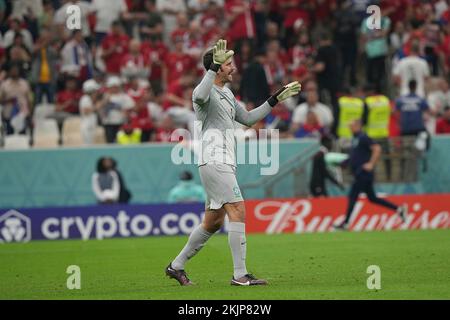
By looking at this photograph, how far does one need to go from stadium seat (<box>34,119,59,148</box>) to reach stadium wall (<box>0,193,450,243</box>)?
3169mm

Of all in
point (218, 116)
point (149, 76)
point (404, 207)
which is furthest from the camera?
point (149, 76)

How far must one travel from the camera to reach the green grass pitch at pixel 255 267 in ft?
39.7

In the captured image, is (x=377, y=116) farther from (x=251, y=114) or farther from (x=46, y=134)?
(x=251, y=114)

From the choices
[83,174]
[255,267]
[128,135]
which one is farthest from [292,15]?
[255,267]

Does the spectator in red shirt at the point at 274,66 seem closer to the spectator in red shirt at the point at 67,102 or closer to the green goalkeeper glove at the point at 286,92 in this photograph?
the spectator in red shirt at the point at 67,102

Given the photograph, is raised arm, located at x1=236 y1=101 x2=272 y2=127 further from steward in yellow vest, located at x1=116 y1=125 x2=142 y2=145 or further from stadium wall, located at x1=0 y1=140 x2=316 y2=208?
steward in yellow vest, located at x1=116 y1=125 x2=142 y2=145

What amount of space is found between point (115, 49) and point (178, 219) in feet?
18.9

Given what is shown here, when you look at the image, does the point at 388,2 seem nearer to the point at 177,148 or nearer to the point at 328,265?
the point at 177,148

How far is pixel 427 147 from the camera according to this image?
87.3 feet

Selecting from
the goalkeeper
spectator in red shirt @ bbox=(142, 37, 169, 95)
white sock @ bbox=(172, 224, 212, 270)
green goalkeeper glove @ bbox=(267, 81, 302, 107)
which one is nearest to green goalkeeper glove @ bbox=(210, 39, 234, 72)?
the goalkeeper

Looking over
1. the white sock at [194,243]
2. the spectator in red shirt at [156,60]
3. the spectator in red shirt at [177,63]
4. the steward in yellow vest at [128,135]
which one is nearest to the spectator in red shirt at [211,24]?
the spectator in red shirt at [177,63]
